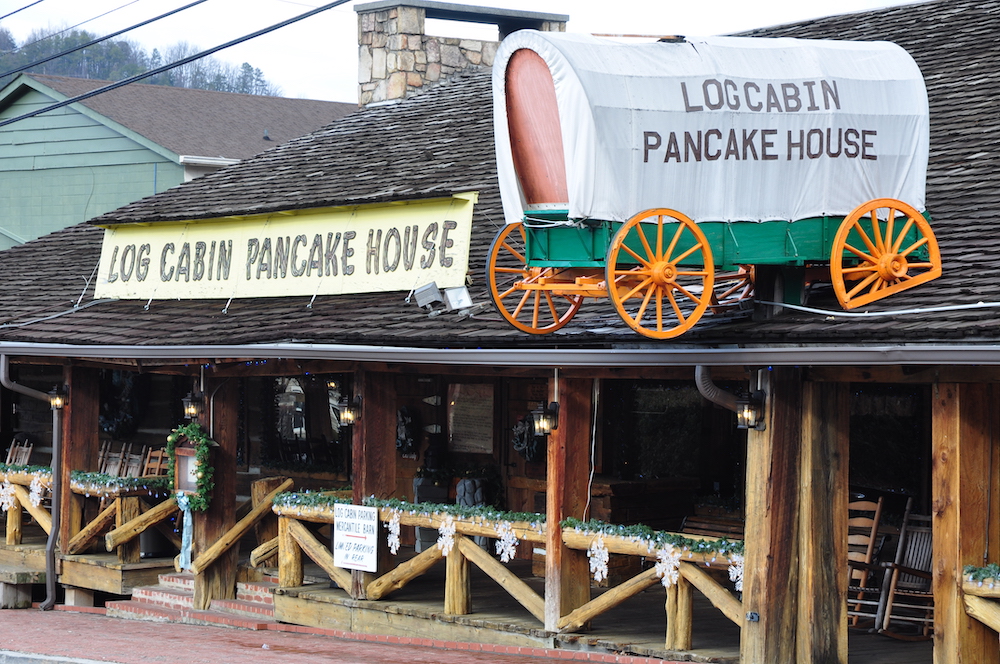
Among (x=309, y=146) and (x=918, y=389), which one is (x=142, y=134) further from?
(x=918, y=389)

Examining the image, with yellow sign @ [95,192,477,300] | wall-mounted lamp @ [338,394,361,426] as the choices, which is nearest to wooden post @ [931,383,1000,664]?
yellow sign @ [95,192,477,300]

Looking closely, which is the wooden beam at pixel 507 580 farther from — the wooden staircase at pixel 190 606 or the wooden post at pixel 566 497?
the wooden staircase at pixel 190 606

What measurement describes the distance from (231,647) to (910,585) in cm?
542

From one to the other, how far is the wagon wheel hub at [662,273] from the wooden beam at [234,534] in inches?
234

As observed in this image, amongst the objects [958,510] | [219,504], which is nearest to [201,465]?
[219,504]

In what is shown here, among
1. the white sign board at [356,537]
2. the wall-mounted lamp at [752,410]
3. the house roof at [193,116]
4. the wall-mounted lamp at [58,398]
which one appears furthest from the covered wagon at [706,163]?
the house roof at [193,116]

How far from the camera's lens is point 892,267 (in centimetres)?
898

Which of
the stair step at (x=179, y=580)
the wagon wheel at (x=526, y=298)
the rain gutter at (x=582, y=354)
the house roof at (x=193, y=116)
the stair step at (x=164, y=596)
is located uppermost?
the house roof at (x=193, y=116)

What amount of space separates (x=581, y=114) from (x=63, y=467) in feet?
28.9

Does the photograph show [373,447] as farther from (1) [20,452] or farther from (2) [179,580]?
(1) [20,452]

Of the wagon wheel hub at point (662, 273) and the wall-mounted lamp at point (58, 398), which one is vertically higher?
the wagon wheel hub at point (662, 273)

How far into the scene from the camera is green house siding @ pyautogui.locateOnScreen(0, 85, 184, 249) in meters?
22.9

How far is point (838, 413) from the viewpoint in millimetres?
9289

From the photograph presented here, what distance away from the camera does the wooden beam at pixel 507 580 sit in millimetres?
10727
